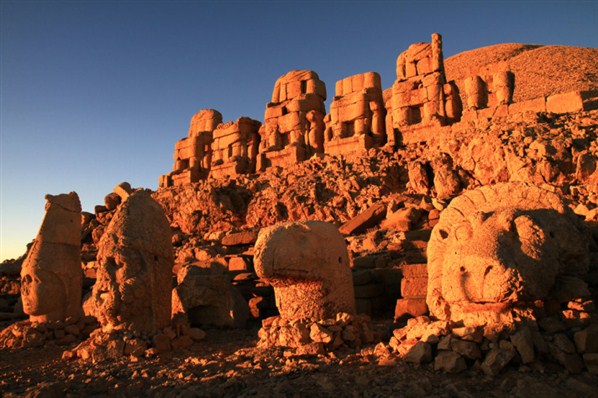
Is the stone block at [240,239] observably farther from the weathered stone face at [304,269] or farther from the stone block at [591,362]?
the stone block at [591,362]

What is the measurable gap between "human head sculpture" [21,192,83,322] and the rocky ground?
1997 mm

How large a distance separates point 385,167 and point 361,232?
352 cm

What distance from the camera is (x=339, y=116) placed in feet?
51.9

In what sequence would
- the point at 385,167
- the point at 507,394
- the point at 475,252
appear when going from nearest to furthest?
the point at 507,394, the point at 475,252, the point at 385,167

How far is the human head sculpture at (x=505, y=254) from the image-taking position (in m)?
3.60

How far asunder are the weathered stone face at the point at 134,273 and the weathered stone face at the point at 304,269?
1681 mm

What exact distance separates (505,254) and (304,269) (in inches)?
78.8

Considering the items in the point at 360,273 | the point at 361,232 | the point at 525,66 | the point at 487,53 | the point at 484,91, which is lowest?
the point at 360,273

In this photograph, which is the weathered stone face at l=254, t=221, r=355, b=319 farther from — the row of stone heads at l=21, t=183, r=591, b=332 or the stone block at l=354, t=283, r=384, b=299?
the stone block at l=354, t=283, r=384, b=299

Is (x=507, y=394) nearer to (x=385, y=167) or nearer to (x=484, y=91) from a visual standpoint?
(x=385, y=167)

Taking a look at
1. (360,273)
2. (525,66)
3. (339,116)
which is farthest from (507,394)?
(525,66)

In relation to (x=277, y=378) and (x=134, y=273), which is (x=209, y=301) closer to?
(x=134, y=273)

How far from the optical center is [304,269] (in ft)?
15.8

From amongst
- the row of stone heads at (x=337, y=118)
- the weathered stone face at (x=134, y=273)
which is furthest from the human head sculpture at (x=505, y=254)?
the row of stone heads at (x=337, y=118)
